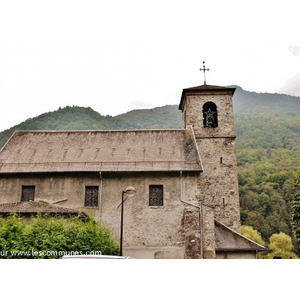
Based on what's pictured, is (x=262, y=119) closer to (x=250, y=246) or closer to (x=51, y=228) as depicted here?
(x=250, y=246)

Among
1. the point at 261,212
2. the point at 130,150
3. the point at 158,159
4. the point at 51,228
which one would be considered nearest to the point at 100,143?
the point at 130,150

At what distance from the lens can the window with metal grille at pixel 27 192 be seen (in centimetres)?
1952

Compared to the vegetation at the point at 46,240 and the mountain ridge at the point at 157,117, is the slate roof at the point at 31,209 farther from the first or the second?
the mountain ridge at the point at 157,117

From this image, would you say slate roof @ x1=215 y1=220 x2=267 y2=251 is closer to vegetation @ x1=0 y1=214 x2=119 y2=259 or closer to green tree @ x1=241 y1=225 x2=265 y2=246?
vegetation @ x1=0 y1=214 x2=119 y2=259

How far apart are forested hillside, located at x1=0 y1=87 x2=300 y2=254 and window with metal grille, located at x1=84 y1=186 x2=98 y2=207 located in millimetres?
6649

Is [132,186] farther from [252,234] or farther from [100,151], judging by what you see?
[252,234]

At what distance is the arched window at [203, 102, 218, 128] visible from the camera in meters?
25.1

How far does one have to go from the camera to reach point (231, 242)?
19.6 metres

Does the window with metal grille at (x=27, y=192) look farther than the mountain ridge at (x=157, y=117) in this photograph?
No

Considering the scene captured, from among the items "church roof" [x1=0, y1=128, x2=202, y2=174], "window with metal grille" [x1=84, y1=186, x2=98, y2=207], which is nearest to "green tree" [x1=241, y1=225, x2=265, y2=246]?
"church roof" [x1=0, y1=128, x2=202, y2=174]

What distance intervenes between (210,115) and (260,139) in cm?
457

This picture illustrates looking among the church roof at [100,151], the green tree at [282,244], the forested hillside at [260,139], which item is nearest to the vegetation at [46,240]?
the church roof at [100,151]

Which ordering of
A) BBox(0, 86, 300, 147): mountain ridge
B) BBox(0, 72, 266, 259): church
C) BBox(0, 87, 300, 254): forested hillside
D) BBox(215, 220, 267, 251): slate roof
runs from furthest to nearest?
1. BBox(0, 86, 300, 147): mountain ridge
2. BBox(0, 87, 300, 254): forested hillside
3. BBox(215, 220, 267, 251): slate roof
4. BBox(0, 72, 266, 259): church

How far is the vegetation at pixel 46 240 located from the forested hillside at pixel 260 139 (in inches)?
434
